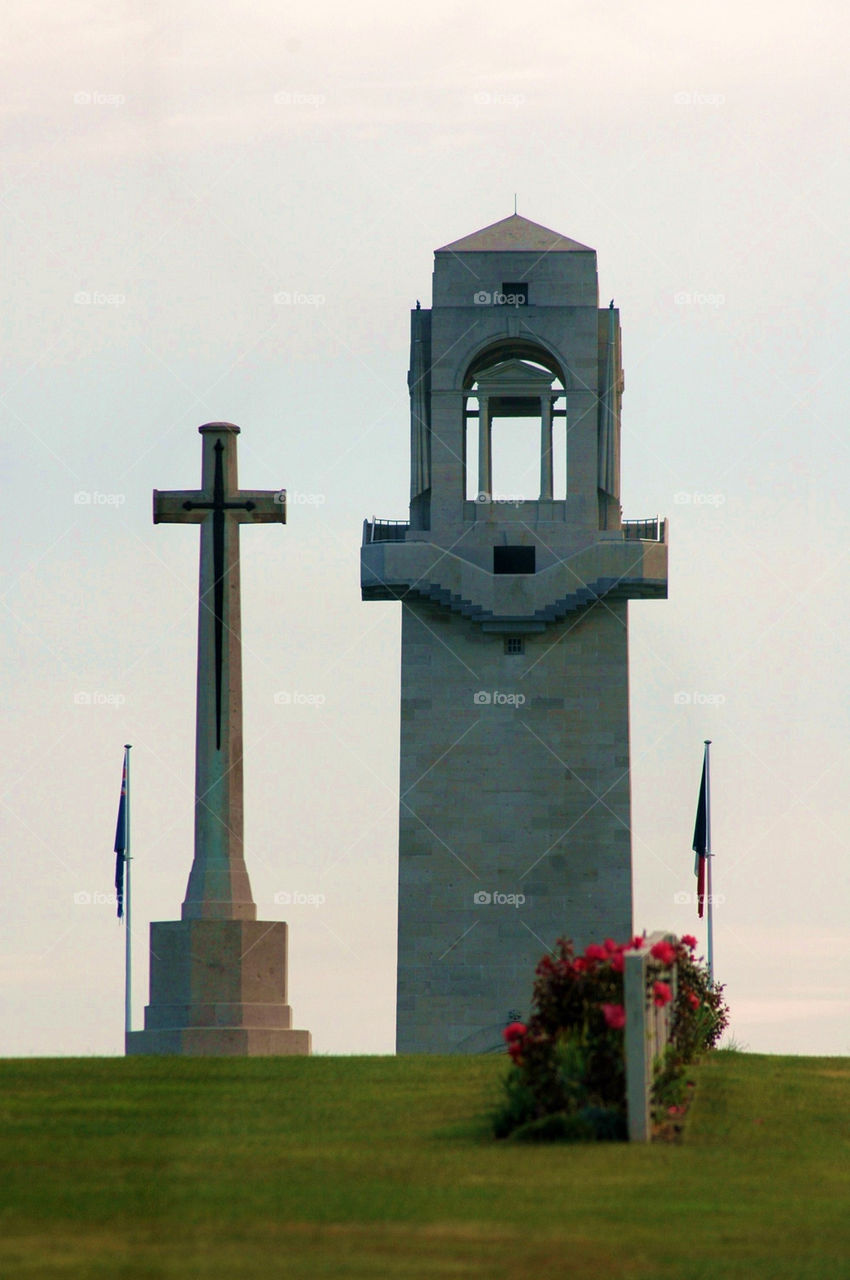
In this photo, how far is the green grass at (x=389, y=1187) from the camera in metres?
13.2

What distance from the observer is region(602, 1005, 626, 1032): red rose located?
63.6ft

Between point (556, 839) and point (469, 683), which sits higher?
point (469, 683)

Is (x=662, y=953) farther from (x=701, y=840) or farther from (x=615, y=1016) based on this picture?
(x=701, y=840)

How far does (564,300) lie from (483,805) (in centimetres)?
1247

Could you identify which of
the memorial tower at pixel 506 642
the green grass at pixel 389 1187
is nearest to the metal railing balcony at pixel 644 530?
the memorial tower at pixel 506 642

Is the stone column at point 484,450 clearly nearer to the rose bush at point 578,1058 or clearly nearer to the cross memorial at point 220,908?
the cross memorial at point 220,908

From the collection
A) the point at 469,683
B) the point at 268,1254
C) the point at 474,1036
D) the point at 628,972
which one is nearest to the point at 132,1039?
the point at 474,1036

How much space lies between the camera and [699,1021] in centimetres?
2869

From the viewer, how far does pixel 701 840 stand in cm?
4812

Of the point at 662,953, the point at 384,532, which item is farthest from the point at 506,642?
the point at 662,953

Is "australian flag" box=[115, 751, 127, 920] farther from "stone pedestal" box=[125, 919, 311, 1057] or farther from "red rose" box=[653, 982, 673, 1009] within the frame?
"red rose" box=[653, 982, 673, 1009]

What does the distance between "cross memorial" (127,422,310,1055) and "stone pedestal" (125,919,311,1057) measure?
0.7 inches

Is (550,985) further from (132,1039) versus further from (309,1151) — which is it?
(132,1039)

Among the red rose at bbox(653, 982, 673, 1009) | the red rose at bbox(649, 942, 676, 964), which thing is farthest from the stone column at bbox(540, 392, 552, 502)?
the red rose at bbox(653, 982, 673, 1009)
